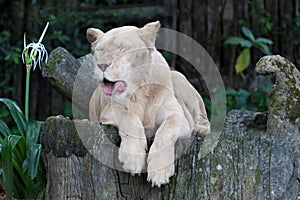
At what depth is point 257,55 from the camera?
6914 millimetres

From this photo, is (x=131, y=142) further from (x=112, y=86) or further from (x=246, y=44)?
(x=246, y=44)

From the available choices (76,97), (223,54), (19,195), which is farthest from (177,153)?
(223,54)

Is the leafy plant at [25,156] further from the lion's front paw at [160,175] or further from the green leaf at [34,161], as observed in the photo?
the lion's front paw at [160,175]

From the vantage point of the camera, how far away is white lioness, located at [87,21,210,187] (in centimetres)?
273

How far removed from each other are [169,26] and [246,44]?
991mm

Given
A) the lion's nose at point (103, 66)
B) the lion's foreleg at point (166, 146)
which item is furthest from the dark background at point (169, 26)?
the lion's nose at point (103, 66)

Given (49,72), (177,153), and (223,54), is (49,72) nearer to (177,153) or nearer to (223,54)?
(177,153)

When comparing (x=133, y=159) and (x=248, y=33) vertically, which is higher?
(x=248, y=33)

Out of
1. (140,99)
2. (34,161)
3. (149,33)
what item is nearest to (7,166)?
(34,161)

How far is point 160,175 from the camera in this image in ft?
9.25

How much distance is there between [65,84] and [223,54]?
346 centimetres

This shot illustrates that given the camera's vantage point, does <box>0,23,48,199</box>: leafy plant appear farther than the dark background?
No

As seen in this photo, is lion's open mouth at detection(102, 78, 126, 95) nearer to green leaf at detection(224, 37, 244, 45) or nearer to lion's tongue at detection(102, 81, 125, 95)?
lion's tongue at detection(102, 81, 125, 95)

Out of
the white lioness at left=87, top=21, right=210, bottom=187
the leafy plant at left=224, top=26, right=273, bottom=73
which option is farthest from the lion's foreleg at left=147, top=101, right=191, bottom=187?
the leafy plant at left=224, top=26, right=273, bottom=73
